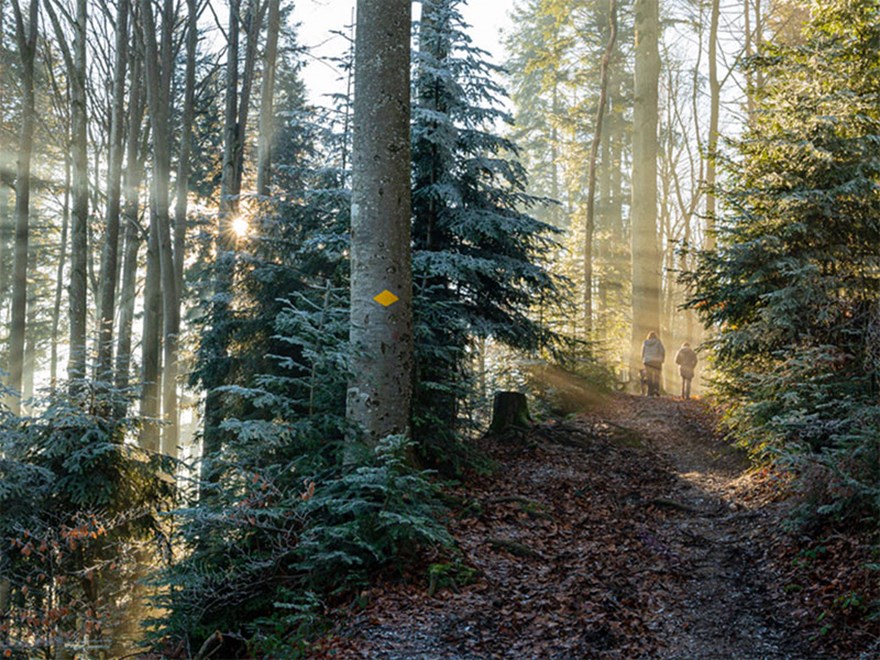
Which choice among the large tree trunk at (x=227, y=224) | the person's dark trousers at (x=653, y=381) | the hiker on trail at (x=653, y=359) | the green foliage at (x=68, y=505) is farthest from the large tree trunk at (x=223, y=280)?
the person's dark trousers at (x=653, y=381)

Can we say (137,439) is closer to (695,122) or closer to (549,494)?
(549,494)

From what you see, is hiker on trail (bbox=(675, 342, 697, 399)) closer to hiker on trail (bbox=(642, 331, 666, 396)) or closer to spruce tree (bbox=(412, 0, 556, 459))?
hiker on trail (bbox=(642, 331, 666, 396))

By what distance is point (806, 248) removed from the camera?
8141 mm

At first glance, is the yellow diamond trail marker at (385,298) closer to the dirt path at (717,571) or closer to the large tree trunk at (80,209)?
the dirt path at (717,571)

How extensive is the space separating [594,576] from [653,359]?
38.7ft

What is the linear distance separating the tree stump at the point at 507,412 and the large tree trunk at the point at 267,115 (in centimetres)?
599

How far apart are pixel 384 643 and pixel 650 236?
45.9ft

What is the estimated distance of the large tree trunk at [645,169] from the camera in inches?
658

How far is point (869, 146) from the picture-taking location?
7.82 m

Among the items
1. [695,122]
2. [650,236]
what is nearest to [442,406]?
[650,236]

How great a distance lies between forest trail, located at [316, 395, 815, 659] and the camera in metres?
4.85

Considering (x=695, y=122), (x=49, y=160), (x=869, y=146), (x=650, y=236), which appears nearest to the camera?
(x=869, y=146)

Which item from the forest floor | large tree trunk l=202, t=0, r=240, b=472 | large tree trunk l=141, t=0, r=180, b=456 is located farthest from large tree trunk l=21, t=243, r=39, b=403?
the forest floor

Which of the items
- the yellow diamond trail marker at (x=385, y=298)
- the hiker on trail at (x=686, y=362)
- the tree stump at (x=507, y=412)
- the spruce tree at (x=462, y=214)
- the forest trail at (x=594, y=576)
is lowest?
the forest trail at (x=594, y=576)
